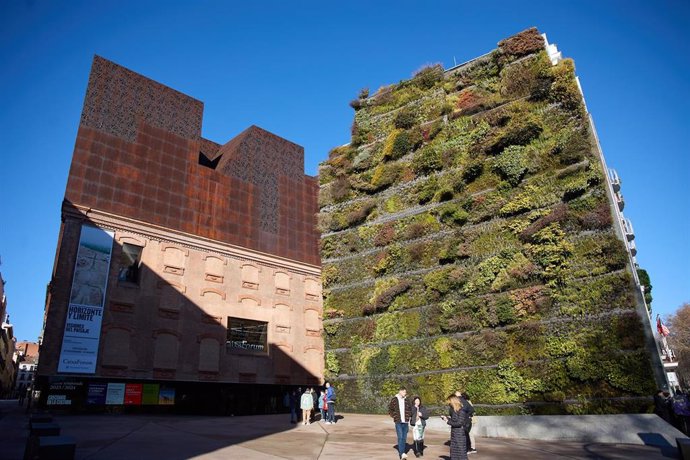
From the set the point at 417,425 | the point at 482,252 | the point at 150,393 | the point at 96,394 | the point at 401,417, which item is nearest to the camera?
the point at 401,417

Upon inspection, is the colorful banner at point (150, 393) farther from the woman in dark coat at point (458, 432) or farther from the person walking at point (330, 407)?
the woman in dark coat at point (458, 432)

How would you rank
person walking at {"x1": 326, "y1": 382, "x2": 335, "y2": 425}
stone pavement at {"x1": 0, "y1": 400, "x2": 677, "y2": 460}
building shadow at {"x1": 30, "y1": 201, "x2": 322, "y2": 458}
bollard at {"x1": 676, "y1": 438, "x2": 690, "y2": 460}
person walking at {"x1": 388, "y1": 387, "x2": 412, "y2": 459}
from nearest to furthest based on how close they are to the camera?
bollard at {"x1": 676, "y1": 438, "x2": 690, "y2": 460} → stone pavement at {"x1": 0, "y1": 400, "x2": 677, "y2": 460} → person walking at {"x1": 388, "y1": 387, "x2": 412, "y2": 459} → person walking at {"x1": 326, "y1": 382, "x2": 335, "y2": 425} → building shadow at {"x1": 30, "y1": 201, "x2": 322, "y2": 458}

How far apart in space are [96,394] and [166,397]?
3.96m

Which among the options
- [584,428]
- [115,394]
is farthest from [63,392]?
[584,428]

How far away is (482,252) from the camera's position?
61.0ft

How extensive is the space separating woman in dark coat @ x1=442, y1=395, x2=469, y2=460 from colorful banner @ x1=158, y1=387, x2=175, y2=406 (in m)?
22.3

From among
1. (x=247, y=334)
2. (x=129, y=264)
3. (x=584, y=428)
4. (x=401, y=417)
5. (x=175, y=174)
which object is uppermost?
(x=175, y=174)

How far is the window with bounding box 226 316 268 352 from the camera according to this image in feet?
100

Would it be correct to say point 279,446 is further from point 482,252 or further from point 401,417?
point 482,252

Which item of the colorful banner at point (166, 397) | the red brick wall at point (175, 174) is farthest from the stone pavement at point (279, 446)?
the red brick wall at point (175, 174)

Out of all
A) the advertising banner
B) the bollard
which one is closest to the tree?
the bollard

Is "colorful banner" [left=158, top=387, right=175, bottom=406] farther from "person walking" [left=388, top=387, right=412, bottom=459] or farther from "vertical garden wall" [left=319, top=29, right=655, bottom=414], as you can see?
"person walking" [left=388, top=387, right=412, bottom=459]

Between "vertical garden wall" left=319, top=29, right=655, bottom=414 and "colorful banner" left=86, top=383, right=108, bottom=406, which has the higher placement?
"vertical garden wall" left=319, top=29, right=655, bottom=414

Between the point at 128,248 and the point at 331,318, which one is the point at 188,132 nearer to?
the point at 128,248
